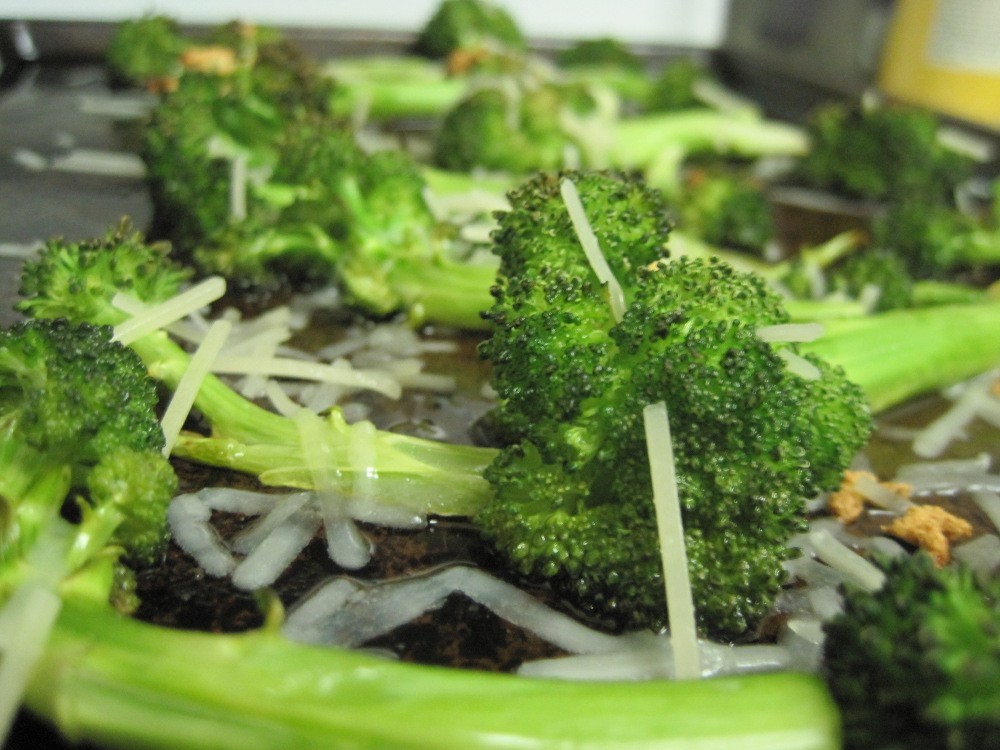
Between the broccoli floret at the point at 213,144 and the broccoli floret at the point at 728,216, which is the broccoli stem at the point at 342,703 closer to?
the broccoli floret at the point at 213,144

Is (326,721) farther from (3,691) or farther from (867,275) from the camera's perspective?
(867,275)

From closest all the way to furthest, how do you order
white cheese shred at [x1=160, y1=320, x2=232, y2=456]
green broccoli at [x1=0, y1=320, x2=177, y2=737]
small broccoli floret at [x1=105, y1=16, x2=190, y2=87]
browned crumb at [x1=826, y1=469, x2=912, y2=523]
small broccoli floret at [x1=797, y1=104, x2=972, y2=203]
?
green broccoli at [x1=0, y1=320, x2=177, y2=737] < white cheese shred at [x1=160, y1=320, x2=232, y2=456] < browned crumb at [x1=826, y1=469, x2=912, y2=523] < small broccoli floret at [x1=797, y1=104, x2=972, y2=203] < small broccoli floret at [x1=105, y1=16, x2=190, y2=87]

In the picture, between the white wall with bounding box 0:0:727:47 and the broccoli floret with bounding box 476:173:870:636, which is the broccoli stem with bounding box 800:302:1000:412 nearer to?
the broccoli floret with bounding box 476:173:870:636

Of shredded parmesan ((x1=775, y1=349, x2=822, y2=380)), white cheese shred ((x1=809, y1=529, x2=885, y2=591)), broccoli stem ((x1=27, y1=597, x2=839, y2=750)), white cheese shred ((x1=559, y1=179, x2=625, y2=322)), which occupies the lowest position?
white cheese shred ((x1=809, y1=529, x2=885, y2=591))

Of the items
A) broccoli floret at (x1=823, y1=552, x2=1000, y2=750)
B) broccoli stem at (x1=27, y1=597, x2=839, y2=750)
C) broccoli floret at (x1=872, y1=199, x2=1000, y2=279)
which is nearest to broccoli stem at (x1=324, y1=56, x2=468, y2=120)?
broccoli floret at (x1=872, y1=199, x2=1000, y2=279)

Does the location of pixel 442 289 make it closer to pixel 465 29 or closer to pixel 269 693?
pixel 269 693

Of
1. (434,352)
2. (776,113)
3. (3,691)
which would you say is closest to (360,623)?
(3,691)

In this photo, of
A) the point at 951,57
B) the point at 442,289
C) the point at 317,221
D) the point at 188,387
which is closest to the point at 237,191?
the point at 317,221
